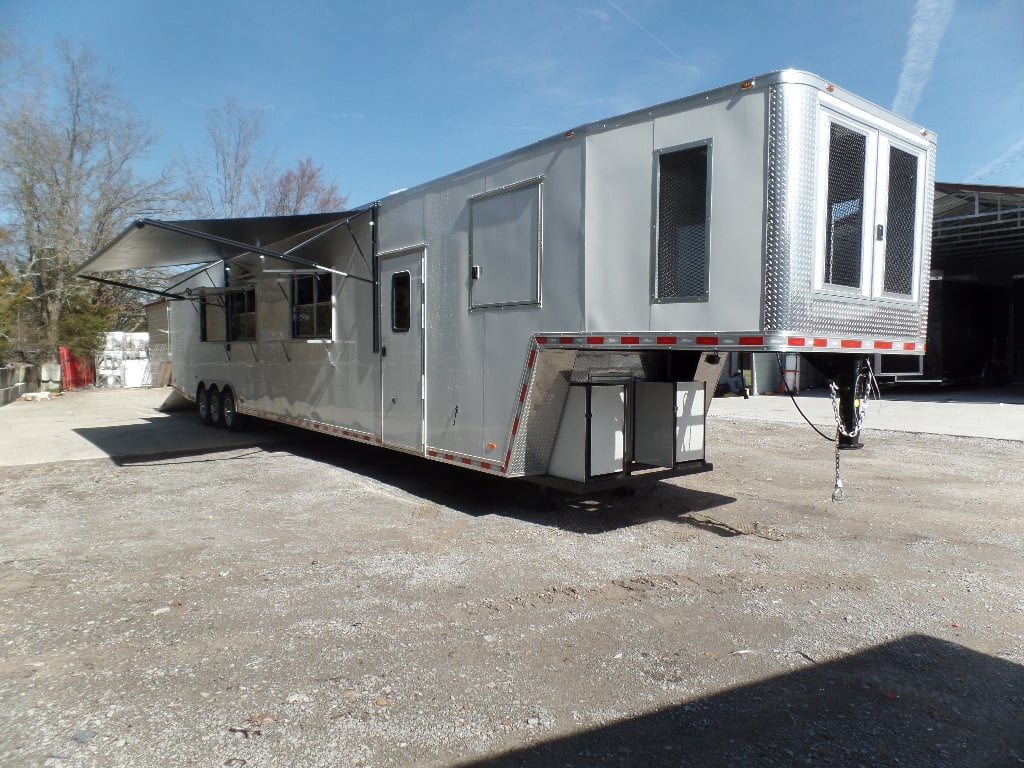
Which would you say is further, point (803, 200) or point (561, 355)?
point (561, 355)

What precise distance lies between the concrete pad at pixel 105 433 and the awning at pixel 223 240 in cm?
269

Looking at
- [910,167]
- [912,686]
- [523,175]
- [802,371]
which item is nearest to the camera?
[912,686]

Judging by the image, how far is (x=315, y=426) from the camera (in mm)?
9625

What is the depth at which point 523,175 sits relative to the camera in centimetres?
624

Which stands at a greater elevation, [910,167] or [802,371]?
[910,167]

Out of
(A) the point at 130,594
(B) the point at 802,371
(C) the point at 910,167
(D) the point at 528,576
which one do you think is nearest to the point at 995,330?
(B) the point at 802,371

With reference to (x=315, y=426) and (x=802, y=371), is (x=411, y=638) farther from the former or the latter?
(x=802, y=371)

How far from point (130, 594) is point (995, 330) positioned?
96.6ft

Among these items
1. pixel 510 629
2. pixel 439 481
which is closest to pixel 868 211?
pixel 510 629

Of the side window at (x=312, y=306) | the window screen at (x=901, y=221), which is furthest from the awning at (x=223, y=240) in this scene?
the window screen at (x=901, y=221)

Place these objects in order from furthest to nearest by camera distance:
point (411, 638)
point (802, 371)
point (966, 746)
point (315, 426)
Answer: point (802, 371) → point (315, 426) → point (411, 638) → point (966, 746)

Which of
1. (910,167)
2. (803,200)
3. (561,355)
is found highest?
(910,167)

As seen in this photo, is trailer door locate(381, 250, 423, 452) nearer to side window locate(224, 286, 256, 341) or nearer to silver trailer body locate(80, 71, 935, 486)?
silver trailer body locate(80, 71, 935, 486)

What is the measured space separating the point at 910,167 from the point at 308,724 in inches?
229
